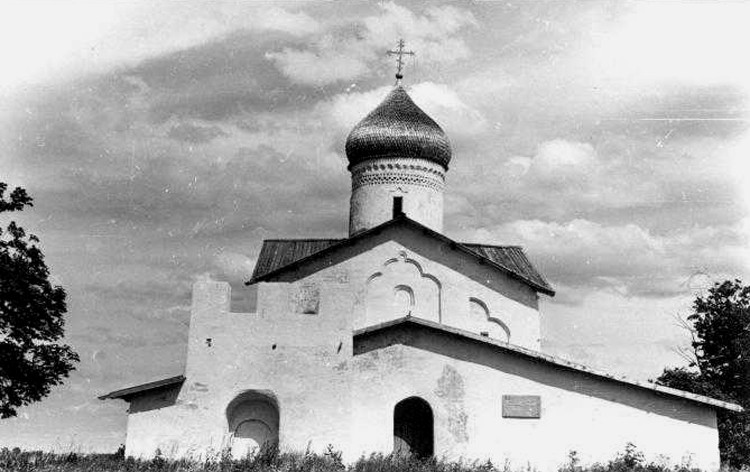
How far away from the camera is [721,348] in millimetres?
26906

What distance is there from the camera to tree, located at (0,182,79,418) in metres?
17.6

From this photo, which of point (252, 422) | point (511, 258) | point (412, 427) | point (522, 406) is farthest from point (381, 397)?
point (511, 258)

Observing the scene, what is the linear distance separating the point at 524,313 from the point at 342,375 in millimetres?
8239

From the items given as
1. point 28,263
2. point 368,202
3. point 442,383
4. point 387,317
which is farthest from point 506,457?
point 28,263

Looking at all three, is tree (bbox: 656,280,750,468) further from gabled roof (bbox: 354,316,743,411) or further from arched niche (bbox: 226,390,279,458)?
arched niche (bbox: 226,390,279,458)

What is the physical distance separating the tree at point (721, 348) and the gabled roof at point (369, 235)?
7.15m

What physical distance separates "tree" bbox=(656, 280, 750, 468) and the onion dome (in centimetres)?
1110

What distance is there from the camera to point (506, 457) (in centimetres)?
1405

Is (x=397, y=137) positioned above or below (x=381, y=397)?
above

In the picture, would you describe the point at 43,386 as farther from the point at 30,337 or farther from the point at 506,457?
the point at 506,457

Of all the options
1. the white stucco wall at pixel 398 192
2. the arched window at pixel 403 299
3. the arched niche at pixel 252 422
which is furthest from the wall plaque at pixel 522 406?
the white stucco wall at pixel 398 192

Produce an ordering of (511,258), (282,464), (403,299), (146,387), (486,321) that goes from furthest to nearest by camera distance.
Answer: (511,258) < (486,321) < (403,299) < (146,387) < (282,464)

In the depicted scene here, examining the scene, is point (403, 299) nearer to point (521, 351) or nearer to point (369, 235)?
point (369, 235)

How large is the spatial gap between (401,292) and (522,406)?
21.1 feet
